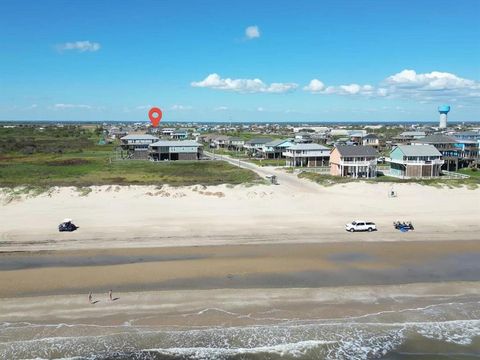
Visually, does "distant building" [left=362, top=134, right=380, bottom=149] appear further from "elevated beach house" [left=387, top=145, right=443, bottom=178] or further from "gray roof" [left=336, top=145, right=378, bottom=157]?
"gray roof" [left=336, top=145, right=378, bottom=157]

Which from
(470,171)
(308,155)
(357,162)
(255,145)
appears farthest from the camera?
(255,145)

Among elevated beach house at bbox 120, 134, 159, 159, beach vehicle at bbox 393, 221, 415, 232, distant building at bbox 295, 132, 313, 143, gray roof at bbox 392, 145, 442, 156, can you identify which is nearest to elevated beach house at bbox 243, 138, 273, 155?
distant building at bbox 295, 132, 313, 143

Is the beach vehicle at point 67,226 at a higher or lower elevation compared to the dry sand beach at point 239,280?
higher

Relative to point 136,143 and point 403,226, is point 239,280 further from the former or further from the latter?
point 136,143

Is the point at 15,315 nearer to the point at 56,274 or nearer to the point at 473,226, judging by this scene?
the point at 56,274

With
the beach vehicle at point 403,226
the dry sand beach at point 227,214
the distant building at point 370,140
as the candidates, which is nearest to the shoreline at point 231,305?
the dry sand beach at point 227,214

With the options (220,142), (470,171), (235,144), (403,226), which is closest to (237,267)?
(403,226)

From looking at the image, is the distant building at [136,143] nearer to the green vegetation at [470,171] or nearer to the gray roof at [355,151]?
the gray roof at [355,151]
